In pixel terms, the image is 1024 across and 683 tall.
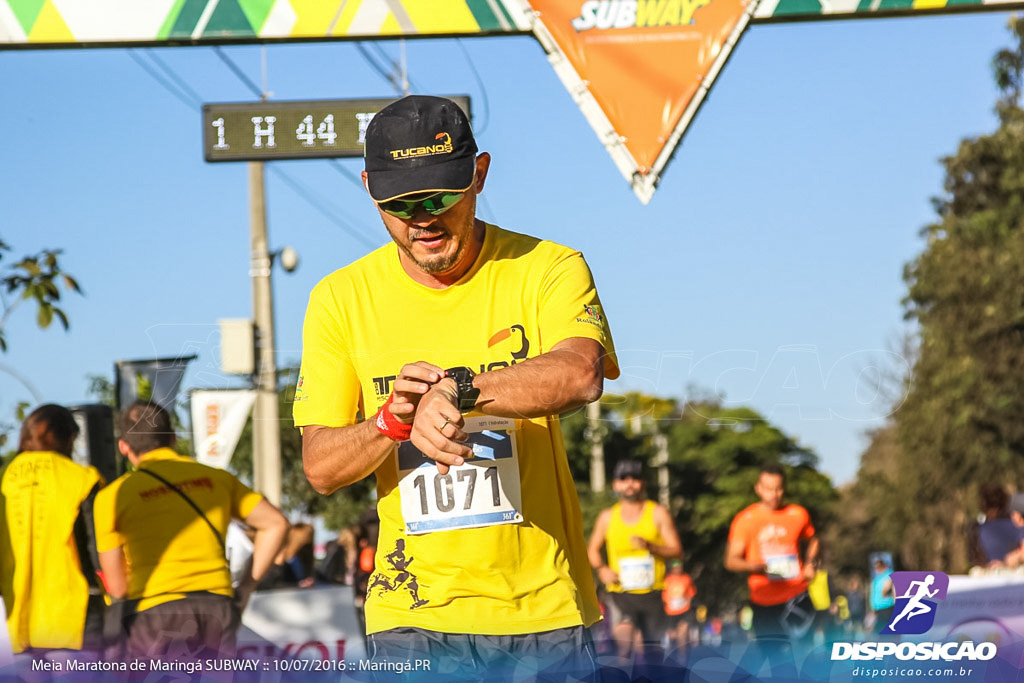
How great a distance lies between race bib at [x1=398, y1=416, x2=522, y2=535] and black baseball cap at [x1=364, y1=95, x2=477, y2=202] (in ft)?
1.64

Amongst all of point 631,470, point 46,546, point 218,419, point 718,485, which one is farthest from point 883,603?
point 718,485

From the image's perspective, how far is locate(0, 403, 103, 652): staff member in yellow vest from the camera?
5637 millimetres

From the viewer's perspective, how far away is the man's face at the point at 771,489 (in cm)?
906

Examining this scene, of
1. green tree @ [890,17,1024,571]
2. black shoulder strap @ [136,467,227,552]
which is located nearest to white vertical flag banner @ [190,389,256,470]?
black shoulder strap @ [136,467,227,552]

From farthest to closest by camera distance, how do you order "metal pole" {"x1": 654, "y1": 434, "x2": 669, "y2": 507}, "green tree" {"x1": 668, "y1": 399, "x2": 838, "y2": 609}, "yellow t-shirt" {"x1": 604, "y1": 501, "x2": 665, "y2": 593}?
"green tree" {"x1": 668, "y1": 399, "x2": 838, "y2": 609} → "metal pole" {"x1": 654, "y1": 434, "x2": 669, "y2": 507} → "yellow t-shirt" {"x1": 604, "y1": 501, "x2": 665, "y2": 593}

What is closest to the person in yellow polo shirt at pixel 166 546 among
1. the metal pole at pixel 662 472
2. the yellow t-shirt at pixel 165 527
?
the yellow t-shirt at pixel 165 527

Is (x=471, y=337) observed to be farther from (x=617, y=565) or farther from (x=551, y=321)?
(x=617, y=565)

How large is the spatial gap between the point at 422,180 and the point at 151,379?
3.04 meters

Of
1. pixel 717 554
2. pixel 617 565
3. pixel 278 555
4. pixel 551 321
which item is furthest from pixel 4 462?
pixel 717 554

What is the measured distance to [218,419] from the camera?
5.37 metres

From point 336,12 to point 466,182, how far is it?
2.29 m

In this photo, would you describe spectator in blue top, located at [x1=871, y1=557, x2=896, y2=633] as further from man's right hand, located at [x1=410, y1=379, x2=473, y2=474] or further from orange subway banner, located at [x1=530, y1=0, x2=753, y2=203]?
man's right hand, located at [x1=410, y1=379, x2=473, y2=474]

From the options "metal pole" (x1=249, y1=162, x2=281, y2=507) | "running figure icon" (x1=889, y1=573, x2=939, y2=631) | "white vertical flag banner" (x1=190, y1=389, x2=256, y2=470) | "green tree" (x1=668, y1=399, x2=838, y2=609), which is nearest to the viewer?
"running figure icon" (x1=889, y1=573, x2=939, y2=631)

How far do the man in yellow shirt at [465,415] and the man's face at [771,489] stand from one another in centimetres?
641
